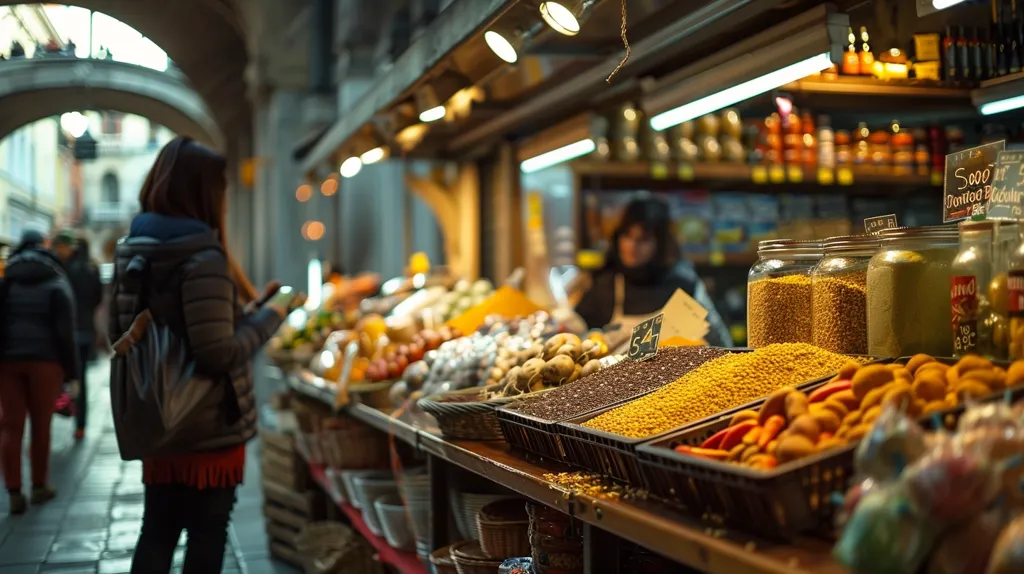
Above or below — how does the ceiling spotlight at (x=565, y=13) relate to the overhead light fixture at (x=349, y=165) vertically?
below

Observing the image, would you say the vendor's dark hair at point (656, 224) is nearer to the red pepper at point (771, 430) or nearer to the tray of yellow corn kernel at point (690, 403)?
the tray of yellow corn kernel at point (690, 403)

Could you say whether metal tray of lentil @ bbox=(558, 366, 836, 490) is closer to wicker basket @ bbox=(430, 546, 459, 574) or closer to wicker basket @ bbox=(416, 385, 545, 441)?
wicker basket @ bbox=(416, 385, 545, 441)

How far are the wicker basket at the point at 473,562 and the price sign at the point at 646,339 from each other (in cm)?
63

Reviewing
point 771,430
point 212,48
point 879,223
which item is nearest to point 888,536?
point 771,430

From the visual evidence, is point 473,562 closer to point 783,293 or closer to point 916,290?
point 783,293

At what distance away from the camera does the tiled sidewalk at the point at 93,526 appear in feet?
15.4

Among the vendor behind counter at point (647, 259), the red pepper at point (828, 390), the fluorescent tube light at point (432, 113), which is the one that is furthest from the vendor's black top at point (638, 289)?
the red pepper at point (828, 390)

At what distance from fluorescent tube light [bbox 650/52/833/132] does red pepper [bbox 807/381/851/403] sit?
1.20 meters

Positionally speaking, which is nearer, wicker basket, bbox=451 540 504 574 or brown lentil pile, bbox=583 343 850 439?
brown lentil pile, bbox=583 343 850 439

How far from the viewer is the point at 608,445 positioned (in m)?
1.91

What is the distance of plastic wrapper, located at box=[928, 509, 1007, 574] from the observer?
1.21 m

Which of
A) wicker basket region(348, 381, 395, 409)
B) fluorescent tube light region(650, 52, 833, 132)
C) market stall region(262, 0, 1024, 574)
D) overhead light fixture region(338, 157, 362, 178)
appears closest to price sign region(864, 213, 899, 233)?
market stall region(262, 0, 1024, 574)

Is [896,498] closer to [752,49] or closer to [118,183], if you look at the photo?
[752,49]

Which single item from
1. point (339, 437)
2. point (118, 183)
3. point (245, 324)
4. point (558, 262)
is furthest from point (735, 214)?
point (118, 183)
